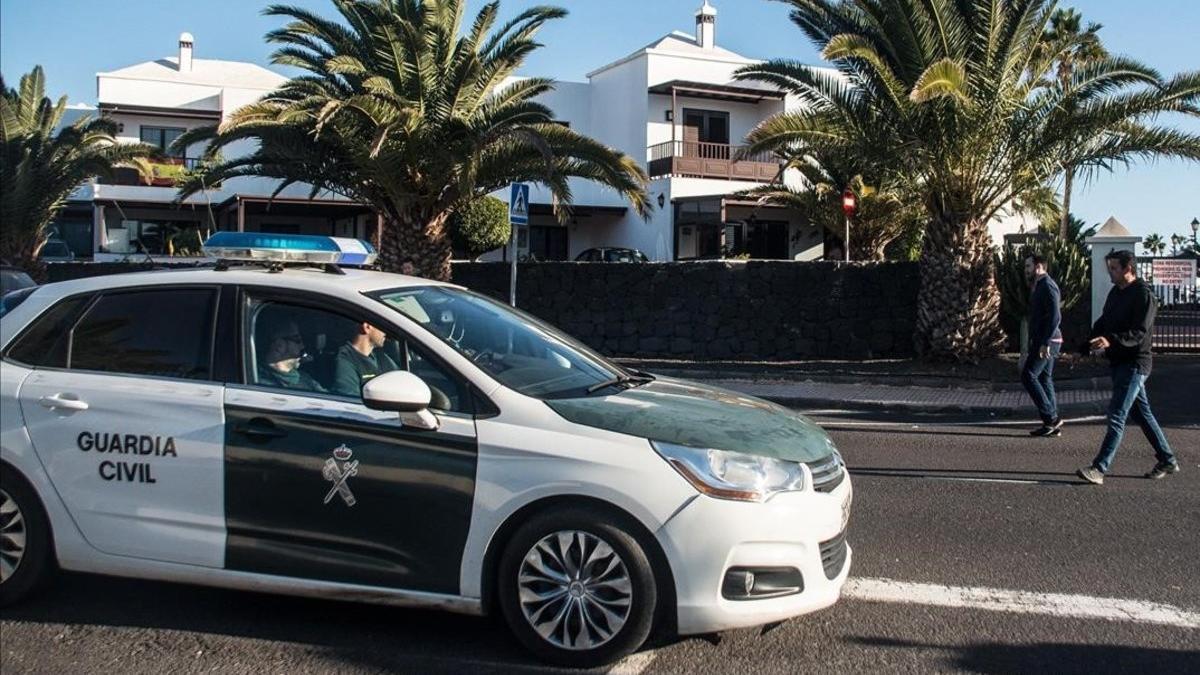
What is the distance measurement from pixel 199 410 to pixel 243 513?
19.2 inches

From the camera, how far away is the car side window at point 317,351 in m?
4.69

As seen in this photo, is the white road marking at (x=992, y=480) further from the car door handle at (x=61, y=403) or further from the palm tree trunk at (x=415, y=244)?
the palm tree trunk at (x=415, y=244)

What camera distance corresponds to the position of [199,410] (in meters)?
4.64

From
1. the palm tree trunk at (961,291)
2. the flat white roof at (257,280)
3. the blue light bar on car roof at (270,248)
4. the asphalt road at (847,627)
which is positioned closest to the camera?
the asphalt road at (847,627)

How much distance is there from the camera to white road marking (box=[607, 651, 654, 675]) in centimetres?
426

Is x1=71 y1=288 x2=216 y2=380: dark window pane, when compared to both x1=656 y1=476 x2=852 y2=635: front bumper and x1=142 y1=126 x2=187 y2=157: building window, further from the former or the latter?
x1=142 y1=126 x2=187 y2=157: building window

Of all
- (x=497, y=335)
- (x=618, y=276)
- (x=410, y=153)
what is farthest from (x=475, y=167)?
(x=497, y=335)

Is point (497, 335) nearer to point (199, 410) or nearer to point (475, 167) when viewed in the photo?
point (199, 410)

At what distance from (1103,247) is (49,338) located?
15660 mm

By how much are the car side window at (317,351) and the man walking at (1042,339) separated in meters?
7.28

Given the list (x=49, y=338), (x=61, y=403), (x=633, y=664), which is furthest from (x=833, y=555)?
(x=49, y=338)

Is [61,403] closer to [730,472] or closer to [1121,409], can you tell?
[730,472]

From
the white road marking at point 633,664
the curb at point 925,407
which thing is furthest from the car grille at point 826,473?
the curb at point 925,407

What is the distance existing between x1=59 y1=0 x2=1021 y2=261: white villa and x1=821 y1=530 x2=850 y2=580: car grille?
27715mm
